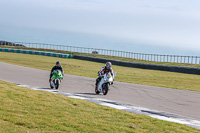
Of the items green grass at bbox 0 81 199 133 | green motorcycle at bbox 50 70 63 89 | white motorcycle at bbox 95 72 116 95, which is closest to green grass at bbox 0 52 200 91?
white motorcycle at bbox 95 72 116 95

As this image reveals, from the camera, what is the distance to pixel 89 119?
8.18 m

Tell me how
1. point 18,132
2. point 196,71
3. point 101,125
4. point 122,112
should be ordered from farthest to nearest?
point 196,71, point 122,112, point 101,125, point 18,132

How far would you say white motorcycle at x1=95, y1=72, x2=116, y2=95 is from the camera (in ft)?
47.7

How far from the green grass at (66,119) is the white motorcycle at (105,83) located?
163 inches

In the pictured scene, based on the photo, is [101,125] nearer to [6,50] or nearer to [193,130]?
[193,130]

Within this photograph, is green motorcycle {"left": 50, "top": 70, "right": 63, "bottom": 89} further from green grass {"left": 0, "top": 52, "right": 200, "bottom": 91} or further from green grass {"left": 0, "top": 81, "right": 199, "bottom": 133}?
green grass {"left": 0, "top": 52, "right": 200, "bottom": 91}

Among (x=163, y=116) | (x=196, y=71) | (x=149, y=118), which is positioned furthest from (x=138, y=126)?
(x=196, y=71)

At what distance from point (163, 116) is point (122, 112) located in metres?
1.29

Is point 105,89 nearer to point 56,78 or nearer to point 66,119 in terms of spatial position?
point 56,78

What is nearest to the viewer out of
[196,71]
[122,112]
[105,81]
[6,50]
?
[122,112]

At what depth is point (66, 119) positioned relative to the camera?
789 cm

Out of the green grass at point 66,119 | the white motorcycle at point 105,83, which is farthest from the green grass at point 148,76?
the green grass at point 66,119

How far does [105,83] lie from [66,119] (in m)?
7.11

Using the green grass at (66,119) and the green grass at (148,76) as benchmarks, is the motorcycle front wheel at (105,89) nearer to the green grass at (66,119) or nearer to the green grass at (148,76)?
the green grass at (66,119)
